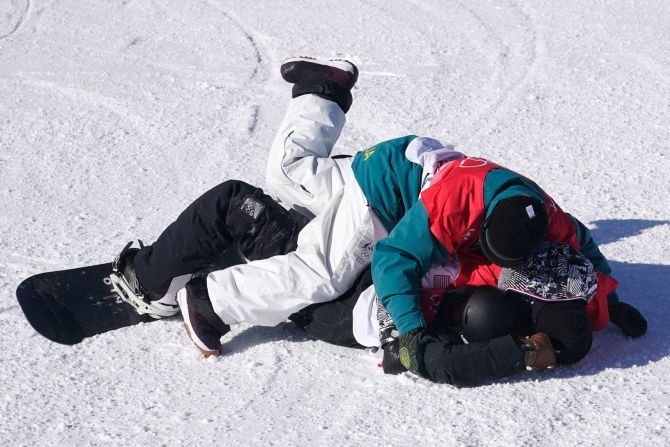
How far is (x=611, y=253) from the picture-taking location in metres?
4.21

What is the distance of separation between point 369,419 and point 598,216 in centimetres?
194

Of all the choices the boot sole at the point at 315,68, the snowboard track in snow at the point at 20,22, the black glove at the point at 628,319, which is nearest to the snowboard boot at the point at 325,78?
the boot sole at the point at 315,68

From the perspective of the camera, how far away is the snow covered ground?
10.1ft

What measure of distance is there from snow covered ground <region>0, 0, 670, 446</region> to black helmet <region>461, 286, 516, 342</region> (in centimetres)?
16

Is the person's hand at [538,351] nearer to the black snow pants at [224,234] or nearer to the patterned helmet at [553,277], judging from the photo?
the patterned helmet at [553,277]

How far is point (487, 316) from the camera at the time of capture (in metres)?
3.21

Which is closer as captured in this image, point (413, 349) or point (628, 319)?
point (413, 349)

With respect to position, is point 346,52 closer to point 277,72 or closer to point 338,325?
point 277,72

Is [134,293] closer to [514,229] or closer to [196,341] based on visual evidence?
[196,341]

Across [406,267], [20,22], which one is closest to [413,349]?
[406,267]

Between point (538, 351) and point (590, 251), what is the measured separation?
0.60 meters

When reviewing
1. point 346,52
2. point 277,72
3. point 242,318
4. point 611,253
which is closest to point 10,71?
point 277,72

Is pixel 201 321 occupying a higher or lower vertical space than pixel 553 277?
lower

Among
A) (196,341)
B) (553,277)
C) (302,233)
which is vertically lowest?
(196,341)
